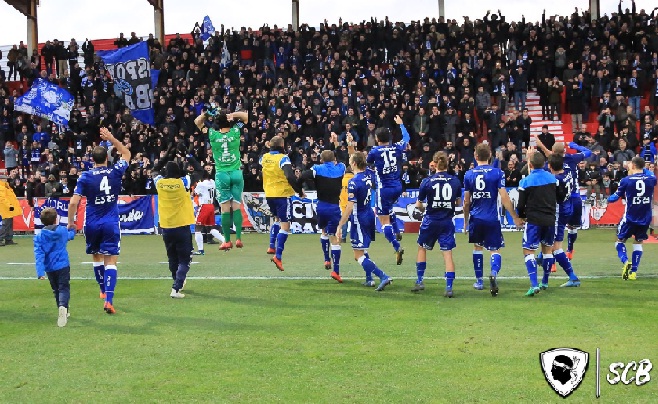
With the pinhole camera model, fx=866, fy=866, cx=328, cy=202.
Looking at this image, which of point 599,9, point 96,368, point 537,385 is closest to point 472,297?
point 537,385

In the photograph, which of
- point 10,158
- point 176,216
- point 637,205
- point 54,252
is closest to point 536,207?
point 637,205

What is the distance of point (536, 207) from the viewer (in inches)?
508

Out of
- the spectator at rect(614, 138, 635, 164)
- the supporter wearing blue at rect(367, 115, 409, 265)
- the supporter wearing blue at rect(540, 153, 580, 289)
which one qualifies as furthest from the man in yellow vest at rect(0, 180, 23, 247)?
the spectator at rect(614, 138, 635, 164)

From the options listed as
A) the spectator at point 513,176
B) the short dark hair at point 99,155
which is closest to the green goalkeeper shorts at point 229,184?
the short dark hair at point 99,155

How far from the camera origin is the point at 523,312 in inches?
446

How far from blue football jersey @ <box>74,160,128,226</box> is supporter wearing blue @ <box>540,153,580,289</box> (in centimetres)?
655

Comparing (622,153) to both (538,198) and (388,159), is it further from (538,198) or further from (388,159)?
(538,198)

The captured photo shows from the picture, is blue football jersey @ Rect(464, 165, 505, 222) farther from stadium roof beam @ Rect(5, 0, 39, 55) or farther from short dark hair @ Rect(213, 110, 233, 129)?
stadium roof beam @ Rect(5, 0, 39, 55)

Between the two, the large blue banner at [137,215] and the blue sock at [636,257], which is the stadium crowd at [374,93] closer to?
the large blue banner at [137,215]

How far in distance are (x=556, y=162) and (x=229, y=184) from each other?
618 centimetres

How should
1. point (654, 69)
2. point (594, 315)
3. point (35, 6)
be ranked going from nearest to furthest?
1. point (594, 315)
2. point (654, 69)
3. point (35, 6)

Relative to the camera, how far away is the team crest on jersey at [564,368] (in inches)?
294

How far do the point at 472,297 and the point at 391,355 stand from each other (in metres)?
4.07

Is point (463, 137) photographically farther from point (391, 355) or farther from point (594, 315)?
point (391, 355)
